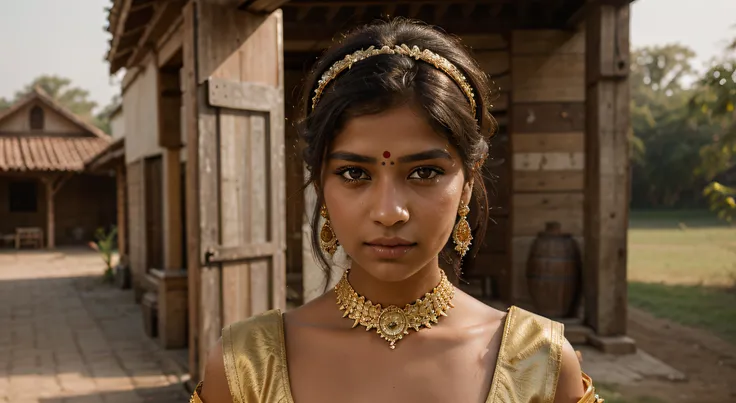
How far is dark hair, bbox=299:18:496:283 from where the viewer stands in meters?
1.20

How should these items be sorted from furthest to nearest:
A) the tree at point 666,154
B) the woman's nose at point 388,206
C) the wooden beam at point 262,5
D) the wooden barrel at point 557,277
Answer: the tree at point 666,154 < the wooden barrel at point 557,277 < the wooden beam at point 262,5 < the woman's nose at point 388,206

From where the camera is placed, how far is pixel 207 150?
4145mm

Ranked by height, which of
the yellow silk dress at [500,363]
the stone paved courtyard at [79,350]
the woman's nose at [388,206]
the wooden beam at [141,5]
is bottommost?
the stone paved courtyard at [79,350]

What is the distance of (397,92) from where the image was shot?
3.92 ft

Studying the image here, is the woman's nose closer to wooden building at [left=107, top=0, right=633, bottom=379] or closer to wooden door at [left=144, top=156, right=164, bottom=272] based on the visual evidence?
wooden building at [left=107, top=0, right=633, bottom=379]

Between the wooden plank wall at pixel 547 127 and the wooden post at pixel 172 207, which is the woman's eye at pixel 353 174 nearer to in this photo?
the wooden plank wall at pixel 547 127

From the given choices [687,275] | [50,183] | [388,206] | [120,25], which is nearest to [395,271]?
[388,206]

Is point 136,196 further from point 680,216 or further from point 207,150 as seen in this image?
point 680,216

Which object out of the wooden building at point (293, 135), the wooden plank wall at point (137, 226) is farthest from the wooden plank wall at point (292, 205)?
→ the wooden plank wall at point (137, 226)

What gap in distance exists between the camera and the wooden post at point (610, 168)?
5.42m

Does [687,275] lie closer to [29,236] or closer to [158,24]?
[158,24]

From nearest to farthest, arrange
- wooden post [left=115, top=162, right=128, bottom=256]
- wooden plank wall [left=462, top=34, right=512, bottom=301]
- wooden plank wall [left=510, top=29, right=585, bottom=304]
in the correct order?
wooden plank wall [left=510, top=29, right=585, bottom=304] < wooden plank wall [left=462, top=34, right=512, bottom=301] < wooden post [left=115, top=162, right=128, bottom=256]

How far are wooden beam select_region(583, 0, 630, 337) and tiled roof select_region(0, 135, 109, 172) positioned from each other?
613 inches

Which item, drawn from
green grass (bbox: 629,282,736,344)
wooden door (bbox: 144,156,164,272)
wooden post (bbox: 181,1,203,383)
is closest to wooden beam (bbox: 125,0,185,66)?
wooden post (bbox: 181,1,203,383)
